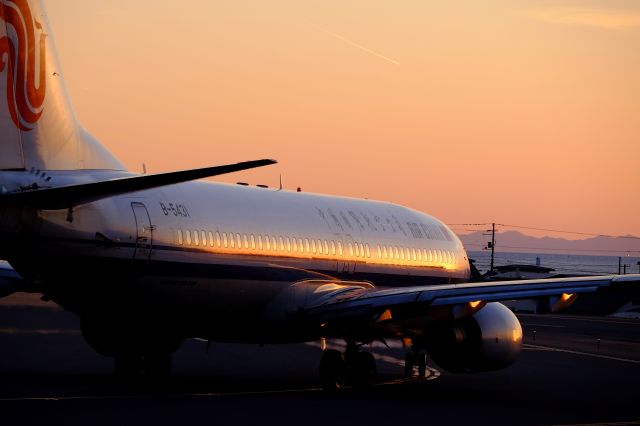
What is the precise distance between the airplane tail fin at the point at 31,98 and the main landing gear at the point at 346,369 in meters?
6.58

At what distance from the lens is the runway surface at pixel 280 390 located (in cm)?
2095

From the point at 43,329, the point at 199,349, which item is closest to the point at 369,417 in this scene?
the point at 199,349

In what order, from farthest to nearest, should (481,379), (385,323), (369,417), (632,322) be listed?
1. (632,322)
2. (481,379)
3. (385,323)
4. (369,417)

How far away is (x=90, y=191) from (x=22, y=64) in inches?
112

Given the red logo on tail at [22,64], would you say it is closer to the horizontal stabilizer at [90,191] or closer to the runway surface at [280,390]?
the horizontal stabilizer at [90,191]

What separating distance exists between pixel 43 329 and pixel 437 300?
1670 centimetres

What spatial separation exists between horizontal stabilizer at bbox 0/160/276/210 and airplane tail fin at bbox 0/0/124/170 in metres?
1.05

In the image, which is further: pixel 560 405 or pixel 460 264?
pixel 460 264

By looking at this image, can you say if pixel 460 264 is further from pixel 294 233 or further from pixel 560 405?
pixel 560 405

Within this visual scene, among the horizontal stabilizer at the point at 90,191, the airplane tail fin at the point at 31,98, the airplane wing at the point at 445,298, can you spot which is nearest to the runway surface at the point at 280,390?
the airplane wing at the point at 445,298

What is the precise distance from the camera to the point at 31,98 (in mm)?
22094

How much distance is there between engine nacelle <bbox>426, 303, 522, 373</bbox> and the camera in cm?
2658

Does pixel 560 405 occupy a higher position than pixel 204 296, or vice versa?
pixel 204 296

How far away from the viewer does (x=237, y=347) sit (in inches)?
1423
